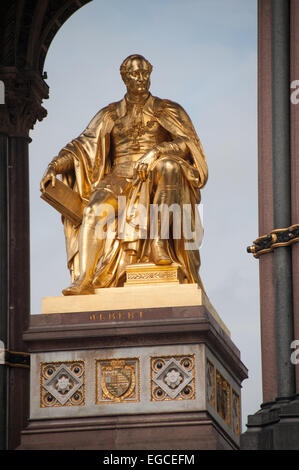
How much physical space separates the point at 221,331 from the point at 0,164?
4.42 metres

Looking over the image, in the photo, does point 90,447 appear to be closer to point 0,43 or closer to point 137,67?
point 137,67

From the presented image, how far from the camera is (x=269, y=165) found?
1598cm

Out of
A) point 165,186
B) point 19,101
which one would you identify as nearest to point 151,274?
point 165,186

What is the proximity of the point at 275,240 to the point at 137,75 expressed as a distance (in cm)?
339

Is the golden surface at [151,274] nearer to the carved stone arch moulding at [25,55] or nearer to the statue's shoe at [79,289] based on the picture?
the statue's shoe at [79,289]

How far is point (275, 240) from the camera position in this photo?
15.6 meters

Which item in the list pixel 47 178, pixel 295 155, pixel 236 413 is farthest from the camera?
pixel 236 413

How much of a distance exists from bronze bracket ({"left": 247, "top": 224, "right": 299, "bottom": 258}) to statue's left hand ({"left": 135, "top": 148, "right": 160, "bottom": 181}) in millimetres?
1990

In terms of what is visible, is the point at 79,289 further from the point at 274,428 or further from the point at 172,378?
the point at 274,428

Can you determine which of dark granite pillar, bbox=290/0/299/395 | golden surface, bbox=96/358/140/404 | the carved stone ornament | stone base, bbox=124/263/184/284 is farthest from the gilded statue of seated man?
dark granite pillar, bbox=290/0/299/395

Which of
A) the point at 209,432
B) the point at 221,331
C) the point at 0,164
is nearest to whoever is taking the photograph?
the point at 209,432

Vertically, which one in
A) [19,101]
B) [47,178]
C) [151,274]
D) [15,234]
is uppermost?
[19,101]

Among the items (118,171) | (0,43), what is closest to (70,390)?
(118,171)

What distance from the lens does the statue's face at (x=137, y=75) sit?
58.9ft
